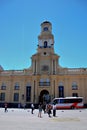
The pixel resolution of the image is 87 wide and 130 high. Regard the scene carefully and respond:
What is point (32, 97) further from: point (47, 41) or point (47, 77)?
point (47, 41)

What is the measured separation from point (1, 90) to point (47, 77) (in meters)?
12.8

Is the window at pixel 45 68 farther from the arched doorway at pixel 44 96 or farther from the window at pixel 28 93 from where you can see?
the window at pixel 28 93

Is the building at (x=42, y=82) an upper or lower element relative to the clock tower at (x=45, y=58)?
lower

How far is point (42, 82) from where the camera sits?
52.3 meters

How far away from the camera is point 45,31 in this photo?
57.5 m

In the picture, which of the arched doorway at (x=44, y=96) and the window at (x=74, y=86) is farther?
the arched doorway at (x=44, y=96)

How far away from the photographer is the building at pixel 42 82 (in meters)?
51.2

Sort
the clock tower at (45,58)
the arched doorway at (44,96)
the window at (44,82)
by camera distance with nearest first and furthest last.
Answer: the arched doorway at (44,96) → the window at (44,82) → the clock tower at (45,58)

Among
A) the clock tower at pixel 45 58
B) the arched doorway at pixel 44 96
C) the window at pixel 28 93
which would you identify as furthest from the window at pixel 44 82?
the window at pixel 28 93

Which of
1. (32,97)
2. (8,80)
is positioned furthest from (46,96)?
(8,80)

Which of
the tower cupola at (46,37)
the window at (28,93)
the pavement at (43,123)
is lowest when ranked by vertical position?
the pavement at (43,123)

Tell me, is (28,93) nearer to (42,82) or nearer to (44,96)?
(44,96)

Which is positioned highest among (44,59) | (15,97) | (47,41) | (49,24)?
(49,24)

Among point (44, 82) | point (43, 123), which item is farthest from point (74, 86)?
point (43, 123)
